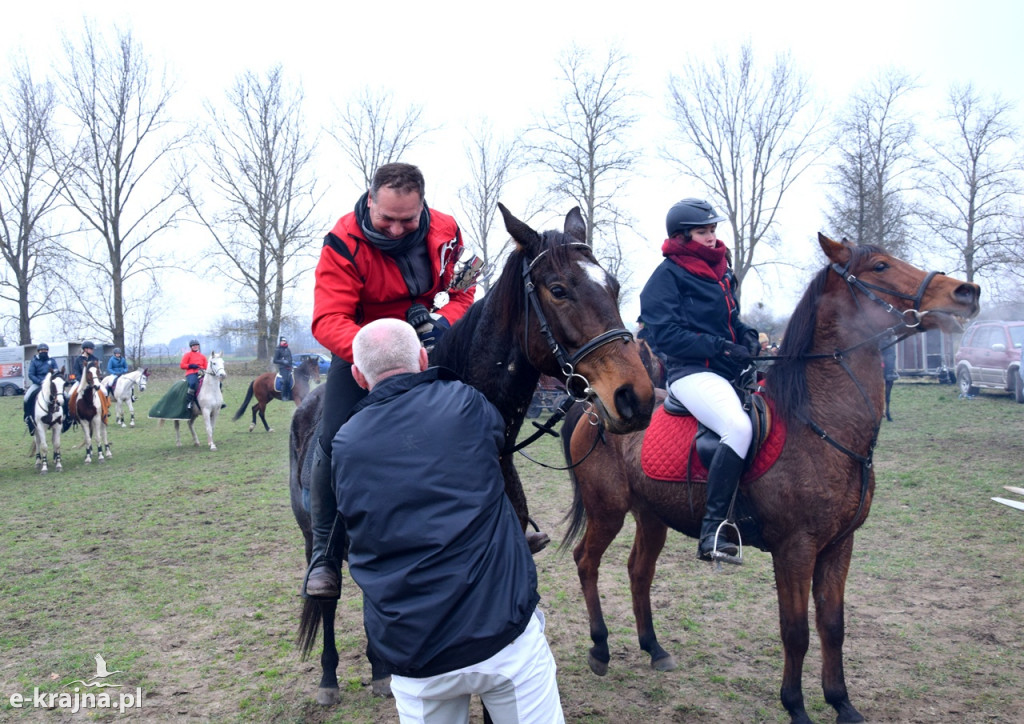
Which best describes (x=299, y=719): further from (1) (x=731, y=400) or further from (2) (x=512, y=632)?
(1) (x=731, y=400)

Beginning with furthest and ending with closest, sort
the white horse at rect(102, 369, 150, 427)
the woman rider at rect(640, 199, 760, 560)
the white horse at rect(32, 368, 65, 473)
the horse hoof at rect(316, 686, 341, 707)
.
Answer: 1. the white horse at rect(102, 369, 150, 427)
2. the white horse at rect(32, 368, 65, 473)
3. the horse hoof at rect(316, 686, 341, 707)
4. the woman rider at rect(640, 199, 760, 560)

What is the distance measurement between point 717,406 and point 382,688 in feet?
8.51

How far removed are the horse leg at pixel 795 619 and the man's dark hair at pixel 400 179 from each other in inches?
104

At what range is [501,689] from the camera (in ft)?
6.99

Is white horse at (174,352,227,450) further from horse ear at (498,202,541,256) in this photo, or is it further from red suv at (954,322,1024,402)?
red suv at (954,322,1024,402)

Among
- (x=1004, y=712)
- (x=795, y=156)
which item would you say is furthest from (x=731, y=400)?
(x=795, y=156)

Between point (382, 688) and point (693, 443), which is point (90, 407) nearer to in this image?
point (382, 688)

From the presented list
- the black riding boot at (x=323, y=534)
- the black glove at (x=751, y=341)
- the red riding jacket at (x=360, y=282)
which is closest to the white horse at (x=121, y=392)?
the black riding boot at (x=323, y=534)

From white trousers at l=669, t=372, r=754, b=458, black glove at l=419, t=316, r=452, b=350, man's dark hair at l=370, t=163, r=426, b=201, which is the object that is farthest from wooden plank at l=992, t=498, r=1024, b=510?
man's dark hair at l=370, t=163, r=426, b=201

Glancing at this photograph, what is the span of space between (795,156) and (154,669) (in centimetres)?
3330

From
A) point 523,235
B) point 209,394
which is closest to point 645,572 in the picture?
point 523,235

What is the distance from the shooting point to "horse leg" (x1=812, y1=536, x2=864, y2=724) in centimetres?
375

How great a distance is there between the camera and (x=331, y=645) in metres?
4.27

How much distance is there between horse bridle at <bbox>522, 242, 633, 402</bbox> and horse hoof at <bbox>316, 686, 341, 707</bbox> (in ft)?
8.83
